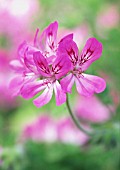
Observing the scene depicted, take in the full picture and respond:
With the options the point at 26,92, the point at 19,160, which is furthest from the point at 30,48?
the point at 19,160

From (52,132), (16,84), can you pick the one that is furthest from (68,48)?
(52,132)

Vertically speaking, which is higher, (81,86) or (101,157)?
(81,86)

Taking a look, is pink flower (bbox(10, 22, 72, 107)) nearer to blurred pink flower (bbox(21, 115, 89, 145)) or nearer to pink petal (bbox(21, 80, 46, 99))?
pink petal (bbox(21, 80, 46, 99))

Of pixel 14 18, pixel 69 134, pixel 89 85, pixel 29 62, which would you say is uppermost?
pixel 14 18

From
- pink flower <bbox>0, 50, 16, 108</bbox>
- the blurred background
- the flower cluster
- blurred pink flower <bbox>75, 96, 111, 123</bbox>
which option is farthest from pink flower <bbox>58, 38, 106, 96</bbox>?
pink flower <bbox>0, 50, 16, 108</bbox>

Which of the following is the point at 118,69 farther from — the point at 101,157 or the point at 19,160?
the point at 19,160

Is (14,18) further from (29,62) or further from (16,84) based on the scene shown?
(29,62)

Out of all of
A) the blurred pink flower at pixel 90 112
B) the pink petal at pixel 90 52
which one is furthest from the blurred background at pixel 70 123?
the pink petal at pixel 90 52

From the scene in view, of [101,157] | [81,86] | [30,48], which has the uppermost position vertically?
[30,48]
